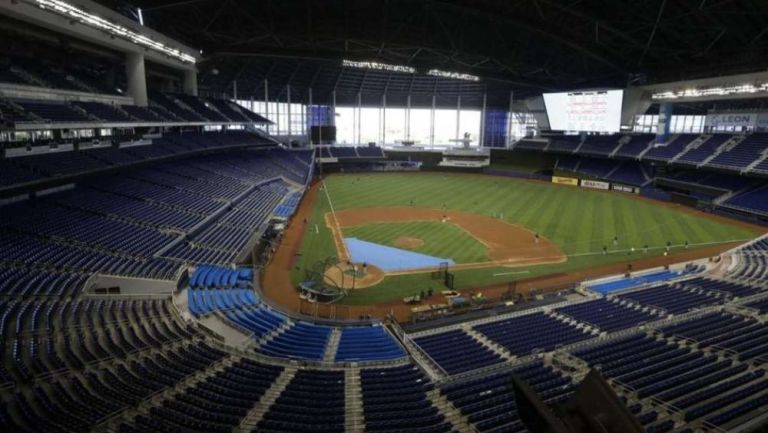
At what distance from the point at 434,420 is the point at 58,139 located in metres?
32.5

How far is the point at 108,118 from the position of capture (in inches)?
1254

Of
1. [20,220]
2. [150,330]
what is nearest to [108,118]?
[20,220]

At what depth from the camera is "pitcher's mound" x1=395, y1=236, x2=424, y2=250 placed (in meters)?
34.4

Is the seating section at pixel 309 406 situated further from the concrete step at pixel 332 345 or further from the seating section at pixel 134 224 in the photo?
the seating section at pixel 134 224

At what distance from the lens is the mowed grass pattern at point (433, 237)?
107 ft

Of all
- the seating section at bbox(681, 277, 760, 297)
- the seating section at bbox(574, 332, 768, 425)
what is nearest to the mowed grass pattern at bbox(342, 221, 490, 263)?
the seating section at bbox(681, 277, 760, 297)

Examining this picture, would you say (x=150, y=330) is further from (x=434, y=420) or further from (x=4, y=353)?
(x=434, y=420)

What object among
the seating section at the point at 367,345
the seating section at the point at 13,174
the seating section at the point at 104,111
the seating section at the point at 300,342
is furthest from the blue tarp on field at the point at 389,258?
the seating section at the point at 104,111

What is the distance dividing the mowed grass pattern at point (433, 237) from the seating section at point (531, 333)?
10675 millimetres

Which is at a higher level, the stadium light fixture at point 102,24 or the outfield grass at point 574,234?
the stadium light fixture at point 102,24

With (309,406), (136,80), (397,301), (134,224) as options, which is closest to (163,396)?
(309,406)

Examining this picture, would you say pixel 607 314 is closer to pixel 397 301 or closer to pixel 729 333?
pixel 729 333

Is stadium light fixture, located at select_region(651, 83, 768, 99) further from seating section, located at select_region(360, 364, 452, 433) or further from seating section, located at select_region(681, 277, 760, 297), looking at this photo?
seating section, located at select_region(360, 364, 452, 433)

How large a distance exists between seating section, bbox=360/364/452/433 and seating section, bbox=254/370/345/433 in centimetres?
92
